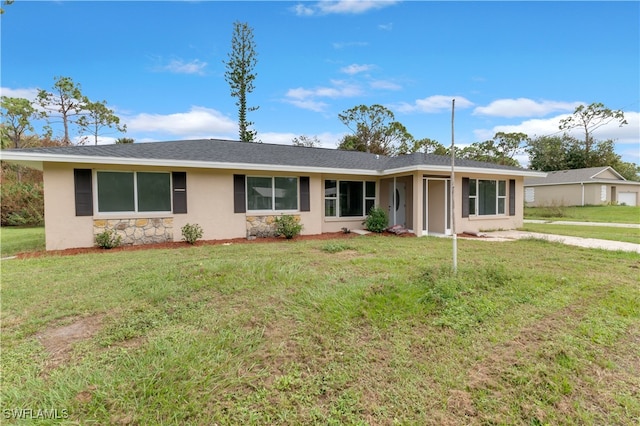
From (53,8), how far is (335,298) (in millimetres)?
13526

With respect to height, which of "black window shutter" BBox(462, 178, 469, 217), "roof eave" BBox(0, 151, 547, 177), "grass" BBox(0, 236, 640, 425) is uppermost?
"roof eave" BBox(0, 151, 547, 177)

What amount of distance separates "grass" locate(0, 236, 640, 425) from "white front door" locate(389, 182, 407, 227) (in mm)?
7199

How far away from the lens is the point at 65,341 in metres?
3.05

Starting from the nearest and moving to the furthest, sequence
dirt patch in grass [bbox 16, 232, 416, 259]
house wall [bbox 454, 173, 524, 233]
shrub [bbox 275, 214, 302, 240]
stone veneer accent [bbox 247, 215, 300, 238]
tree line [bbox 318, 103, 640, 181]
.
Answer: dirt patch in grass [bbox 16, 232, 416, 259], shrub [bbox 275, 214, 302, 240], stone veneer accent [bbox 247, 215, 300, 238], house wall [bbox 454, 173, 524, 233], tree line [bbox 318, 103, 640, 181]

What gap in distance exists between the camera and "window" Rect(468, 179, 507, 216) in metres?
12.5

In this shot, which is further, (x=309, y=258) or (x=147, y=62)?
(x=147, y=62)

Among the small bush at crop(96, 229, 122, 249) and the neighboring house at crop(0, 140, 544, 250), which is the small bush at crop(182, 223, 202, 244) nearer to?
the neighboring house at crop(0, 140, 544, 250)

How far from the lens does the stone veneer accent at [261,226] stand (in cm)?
1046

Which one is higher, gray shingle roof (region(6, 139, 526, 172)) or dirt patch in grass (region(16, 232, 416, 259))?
gray shingle roof (region(6, 139, 526, 172))

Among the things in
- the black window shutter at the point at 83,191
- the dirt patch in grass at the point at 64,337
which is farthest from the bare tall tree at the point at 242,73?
the dirt patch in grass at the point at 64,337

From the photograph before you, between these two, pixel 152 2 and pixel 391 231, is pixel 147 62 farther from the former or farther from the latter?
pixel 391 231

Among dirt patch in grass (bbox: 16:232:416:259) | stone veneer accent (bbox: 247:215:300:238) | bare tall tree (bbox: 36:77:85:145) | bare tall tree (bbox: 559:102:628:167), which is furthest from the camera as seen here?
bare tall tree (bbox: 559:102:628:167)

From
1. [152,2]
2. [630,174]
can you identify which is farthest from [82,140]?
[630,174]

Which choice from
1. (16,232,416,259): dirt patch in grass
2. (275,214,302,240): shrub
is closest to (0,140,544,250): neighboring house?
(16,232,416,259): dirt patch in grass
